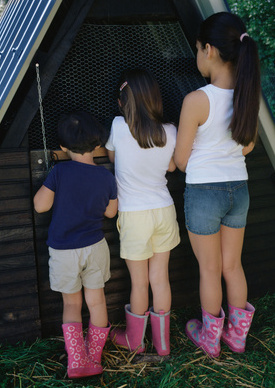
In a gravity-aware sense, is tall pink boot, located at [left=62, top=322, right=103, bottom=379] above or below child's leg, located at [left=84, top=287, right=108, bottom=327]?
below

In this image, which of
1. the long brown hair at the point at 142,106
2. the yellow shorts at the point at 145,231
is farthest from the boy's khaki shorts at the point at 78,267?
the long brown hair at the point at 142,106

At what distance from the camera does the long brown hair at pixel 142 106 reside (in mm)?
2057

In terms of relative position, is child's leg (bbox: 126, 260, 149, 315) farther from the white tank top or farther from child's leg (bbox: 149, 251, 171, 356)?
the white tank top

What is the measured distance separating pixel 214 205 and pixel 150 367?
0.95 meters

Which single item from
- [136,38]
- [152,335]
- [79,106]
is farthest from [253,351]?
[136,38]

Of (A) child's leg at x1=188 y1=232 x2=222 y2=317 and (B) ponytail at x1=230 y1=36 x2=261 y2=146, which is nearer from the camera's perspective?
(B) ponytail at x1=230 y1=36 x2=261 y2=146

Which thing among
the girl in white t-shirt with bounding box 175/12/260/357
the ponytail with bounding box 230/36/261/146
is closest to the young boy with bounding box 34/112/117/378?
the girl in white t-shirt with bounding box 175/12/260/357

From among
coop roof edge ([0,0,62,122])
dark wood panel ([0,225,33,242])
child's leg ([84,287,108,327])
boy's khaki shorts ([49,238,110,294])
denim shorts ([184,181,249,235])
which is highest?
coop roof edge ([0,0,62,122])

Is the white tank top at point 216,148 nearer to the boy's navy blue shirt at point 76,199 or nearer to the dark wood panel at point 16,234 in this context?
the boy's navy blue shirt at point 76,199

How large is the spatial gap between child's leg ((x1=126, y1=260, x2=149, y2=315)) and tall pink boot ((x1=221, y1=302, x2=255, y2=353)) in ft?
1.62

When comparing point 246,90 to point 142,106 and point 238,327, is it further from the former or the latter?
point 238,327

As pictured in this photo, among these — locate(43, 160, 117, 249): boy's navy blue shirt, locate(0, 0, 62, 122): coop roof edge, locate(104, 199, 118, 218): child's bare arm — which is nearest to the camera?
locate(0, 0, 62, 122): coop roof edge

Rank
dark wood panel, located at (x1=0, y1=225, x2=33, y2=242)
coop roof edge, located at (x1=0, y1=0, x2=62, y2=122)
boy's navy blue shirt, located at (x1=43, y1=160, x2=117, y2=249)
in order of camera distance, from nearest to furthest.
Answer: coop roof edge, located at (x1=0, y1=0, x2=62, y2=122) → boy's navy blue shirt, located at (x1=43, y1=160, x2=117, y2=249) → dark wood panel, located at (x1=0, y1=225, x2=33, y2=242)

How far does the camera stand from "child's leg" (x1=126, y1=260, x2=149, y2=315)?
225cm
